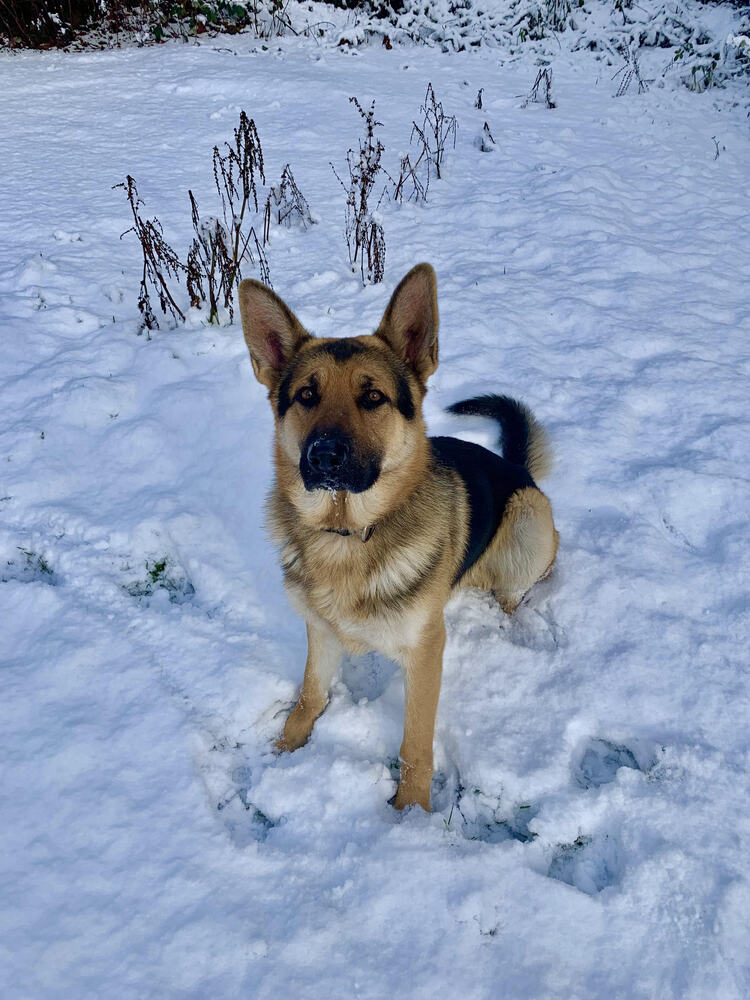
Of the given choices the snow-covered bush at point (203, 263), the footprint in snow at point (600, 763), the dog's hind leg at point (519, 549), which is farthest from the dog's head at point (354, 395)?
the snow-covered bush at point (203, 263)

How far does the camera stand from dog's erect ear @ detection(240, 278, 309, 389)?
2.43 meters

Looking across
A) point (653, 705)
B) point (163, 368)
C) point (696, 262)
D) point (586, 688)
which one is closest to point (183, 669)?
point (586, 688)

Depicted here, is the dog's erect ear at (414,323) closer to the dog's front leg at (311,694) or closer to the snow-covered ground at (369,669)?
the dog's front leg at (311,694)

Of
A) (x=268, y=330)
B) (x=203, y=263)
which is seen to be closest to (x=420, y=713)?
(x=268, y=330)

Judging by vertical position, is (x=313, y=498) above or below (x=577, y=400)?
above

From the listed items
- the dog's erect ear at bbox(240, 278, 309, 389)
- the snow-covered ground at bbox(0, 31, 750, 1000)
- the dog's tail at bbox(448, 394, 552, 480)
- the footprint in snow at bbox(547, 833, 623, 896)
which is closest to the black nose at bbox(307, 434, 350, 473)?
the dog's erect ear at bbox(240, 278, 309, 389)

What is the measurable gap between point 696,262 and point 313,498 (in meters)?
5.35

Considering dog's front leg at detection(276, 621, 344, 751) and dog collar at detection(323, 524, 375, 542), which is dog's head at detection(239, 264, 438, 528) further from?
dog's front leg at detection(276, 621, 344, 751)

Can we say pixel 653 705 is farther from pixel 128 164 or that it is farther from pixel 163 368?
pixel 128 164

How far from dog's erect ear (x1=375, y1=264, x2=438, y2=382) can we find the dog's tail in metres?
0.94

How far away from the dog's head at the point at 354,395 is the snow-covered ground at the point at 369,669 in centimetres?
106

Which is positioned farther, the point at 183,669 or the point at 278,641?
the point at 278,641

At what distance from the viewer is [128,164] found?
713 centimetres

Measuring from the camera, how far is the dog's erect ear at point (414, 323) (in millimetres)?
2365
